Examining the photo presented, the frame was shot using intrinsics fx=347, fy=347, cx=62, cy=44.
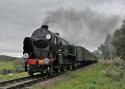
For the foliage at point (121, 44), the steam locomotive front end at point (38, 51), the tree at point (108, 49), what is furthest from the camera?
the tree at point (108, 49)

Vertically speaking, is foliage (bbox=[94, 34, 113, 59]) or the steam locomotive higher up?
foliage (bbox=[94, 34, 113, 59])

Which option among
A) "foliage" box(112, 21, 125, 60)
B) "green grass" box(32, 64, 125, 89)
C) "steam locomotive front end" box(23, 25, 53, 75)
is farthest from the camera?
"foliage" box(112, 21, 125, 60)

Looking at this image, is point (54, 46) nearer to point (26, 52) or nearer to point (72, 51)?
point (26, 52)

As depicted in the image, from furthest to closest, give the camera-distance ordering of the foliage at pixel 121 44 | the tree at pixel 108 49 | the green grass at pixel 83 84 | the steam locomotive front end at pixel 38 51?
1. the tree at pixel 108 49
2. the foliage at pixel 121 44
3. the steam locomotive front end at pixel 38 51
4. the green grass at pixel 83 84

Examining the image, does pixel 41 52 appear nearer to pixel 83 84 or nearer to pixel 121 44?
pixel 83 84

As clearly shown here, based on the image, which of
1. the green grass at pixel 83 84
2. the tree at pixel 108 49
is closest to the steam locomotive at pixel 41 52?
the green grass at pixel 83 84

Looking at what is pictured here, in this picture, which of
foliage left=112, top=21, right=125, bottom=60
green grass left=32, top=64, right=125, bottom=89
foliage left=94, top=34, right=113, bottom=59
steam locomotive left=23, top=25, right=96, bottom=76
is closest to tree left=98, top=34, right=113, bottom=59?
foliage left=94, top=34, right=113, bottom=59

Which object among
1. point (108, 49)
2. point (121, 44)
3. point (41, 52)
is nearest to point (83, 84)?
point (41, 52)

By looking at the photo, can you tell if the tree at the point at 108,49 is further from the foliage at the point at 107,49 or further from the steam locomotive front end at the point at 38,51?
the steam locomotive front end at the point at 38,51

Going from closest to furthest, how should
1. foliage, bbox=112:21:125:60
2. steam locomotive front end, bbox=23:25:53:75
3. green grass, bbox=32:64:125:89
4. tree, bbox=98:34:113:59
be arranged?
green grass, bbox=32:64:125:89 → steam locomotive front end, bbox=23:25:53:75 → foliage, bbox=112:21:125:60 → tree, bbox=98:34:113:59

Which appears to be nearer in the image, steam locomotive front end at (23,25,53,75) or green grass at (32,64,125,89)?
green grass at (32,64,125,89)

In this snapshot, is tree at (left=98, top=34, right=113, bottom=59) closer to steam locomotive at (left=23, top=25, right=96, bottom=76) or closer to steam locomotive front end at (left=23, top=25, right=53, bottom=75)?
steam locomotive at (left=23, top=25, right=96, bottom=76)

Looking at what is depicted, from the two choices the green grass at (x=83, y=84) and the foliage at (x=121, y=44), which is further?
the foliage at (x=121, y=44)

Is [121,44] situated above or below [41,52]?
above
